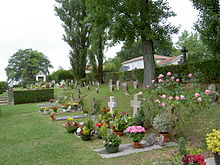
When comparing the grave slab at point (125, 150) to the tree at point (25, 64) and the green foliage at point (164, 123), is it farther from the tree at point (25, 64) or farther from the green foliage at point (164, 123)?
the tree at point (25, 64)

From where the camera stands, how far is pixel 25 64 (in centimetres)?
6041

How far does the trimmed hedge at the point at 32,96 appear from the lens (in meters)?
19.7

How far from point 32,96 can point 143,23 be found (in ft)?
42.7

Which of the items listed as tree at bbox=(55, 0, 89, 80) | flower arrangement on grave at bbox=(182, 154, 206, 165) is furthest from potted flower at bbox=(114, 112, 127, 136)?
tree at bbox=(55, 0, 89, 80)

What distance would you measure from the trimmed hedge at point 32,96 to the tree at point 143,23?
10.0 m

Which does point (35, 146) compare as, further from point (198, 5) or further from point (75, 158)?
point (198, 5)

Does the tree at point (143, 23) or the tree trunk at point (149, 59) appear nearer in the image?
the tree at point (143, 23)

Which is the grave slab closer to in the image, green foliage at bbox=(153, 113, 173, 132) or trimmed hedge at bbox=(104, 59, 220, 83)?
green foliage at bbox=(153, 113, 173, 132)

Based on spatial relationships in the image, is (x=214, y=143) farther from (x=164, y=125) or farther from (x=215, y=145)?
(x=164, y=125)

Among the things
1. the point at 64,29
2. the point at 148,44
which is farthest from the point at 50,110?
the point at 64,29

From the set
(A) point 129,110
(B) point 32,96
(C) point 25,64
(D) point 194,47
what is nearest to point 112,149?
(A) point 129,110

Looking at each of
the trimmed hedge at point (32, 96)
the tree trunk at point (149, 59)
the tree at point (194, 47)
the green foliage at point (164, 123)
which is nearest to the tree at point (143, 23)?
the tree trunk at point (149, 59)

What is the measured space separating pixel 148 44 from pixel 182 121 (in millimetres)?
8811

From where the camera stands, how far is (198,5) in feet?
38.8
